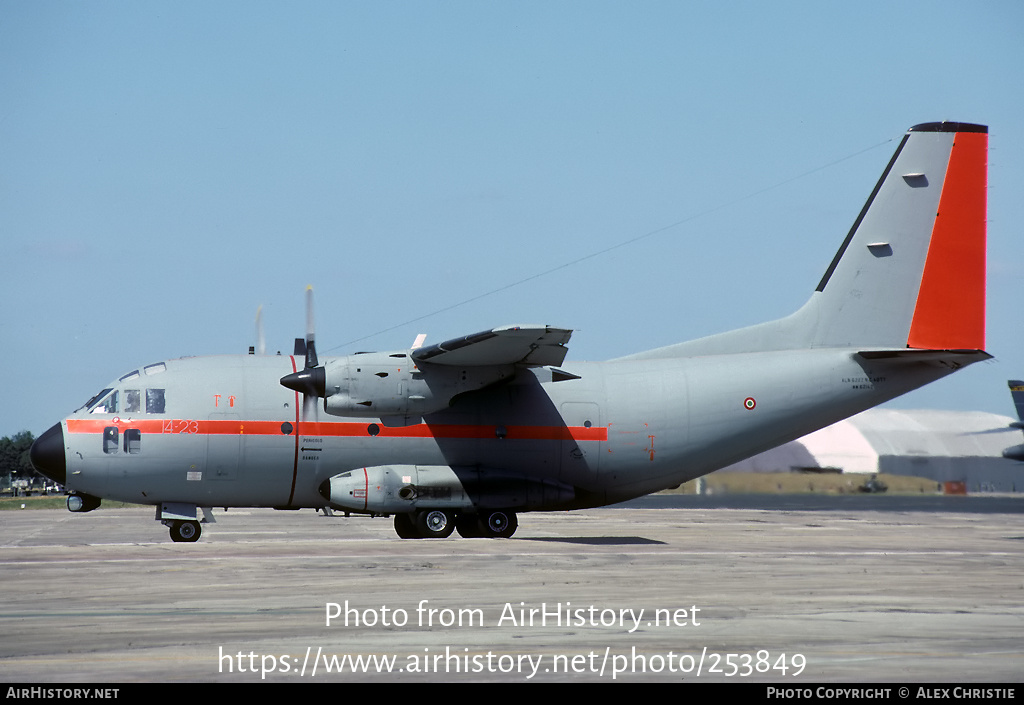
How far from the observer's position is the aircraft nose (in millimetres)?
22500

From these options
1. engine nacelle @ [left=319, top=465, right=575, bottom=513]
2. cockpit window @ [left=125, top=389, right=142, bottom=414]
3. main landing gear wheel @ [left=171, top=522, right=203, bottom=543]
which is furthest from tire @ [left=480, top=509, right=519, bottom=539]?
cockpit window @ [left=125, top=389, right=142, bottom=414]

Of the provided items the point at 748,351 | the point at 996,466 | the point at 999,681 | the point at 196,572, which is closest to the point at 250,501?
the point at 196,572

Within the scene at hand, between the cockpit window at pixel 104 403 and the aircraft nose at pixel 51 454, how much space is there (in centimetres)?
82

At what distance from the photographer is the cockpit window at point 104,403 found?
2289cm

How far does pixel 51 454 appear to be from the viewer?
73.8 feet

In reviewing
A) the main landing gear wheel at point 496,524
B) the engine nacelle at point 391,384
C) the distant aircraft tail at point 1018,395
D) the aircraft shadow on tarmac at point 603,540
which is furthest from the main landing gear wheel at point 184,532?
the distant aircraft tail at point 1018,395

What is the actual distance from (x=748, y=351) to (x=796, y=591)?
11821 mm

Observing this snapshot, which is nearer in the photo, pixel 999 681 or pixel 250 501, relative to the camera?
pixel 999 681

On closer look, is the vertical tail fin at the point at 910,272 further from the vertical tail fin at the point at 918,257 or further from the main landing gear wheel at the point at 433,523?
the main landing gear wheel at the point at 433,523

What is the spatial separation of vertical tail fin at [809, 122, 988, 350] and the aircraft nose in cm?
1744

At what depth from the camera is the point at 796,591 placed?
14.4m

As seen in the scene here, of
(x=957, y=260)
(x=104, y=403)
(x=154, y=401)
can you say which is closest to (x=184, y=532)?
(x=154, y=401)

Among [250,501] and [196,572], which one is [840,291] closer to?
[250,501]
